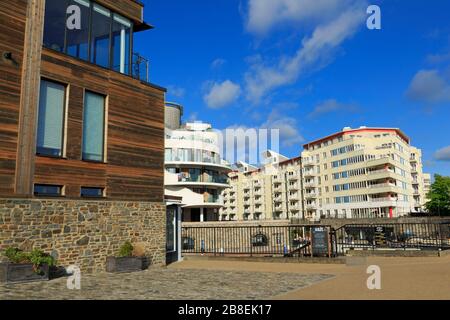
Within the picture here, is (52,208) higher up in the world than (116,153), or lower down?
lower down

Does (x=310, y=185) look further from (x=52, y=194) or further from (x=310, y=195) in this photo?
(x=52, y=194)

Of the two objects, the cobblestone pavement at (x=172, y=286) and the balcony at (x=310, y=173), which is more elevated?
the balcony at (x=310, y=173)

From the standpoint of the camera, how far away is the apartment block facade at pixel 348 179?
77562mm

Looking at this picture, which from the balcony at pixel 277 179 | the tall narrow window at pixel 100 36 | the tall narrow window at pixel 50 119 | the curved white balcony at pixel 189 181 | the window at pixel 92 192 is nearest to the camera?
the tall narrow window at pixel 50 119

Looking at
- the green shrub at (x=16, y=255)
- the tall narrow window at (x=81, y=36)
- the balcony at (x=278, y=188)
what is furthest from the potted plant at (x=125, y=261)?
the balcony at (x=278, y=188)

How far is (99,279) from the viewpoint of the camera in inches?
511

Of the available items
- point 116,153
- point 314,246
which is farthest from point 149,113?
point 314,246

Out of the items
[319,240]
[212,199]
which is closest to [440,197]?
[212,199]

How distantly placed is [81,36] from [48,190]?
619 cm

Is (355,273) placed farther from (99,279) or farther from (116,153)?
(116,153)

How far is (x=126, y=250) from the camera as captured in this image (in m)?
15.2

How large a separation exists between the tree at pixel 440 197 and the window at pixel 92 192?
252 feet

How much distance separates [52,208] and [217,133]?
53.2 m

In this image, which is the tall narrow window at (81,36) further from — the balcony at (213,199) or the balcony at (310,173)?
the balcony at (310,173)
